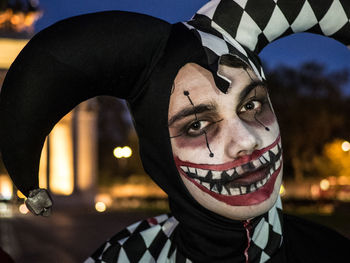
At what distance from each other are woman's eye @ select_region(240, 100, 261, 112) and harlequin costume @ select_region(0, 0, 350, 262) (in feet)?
0.31

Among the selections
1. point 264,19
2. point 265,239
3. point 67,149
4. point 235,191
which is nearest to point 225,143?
point 235,191

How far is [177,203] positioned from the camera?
7.07 ft

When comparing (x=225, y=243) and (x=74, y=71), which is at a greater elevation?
(x=74, y=71)

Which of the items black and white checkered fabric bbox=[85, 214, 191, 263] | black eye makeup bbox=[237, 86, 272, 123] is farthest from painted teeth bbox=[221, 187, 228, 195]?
black and white checkered fabric bbox=[85, 214, 191, 263]

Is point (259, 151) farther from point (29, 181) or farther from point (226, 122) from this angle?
point (29, 181)

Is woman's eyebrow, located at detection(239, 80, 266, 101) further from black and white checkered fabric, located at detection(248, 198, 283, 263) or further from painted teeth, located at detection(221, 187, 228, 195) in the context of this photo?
black and white checkered fabric, located at detection(248, 198, 283, 263)

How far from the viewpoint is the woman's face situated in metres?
1.96

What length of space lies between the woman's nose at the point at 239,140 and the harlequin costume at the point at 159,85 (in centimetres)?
10

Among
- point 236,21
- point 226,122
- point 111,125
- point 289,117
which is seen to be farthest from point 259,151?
point 111,125

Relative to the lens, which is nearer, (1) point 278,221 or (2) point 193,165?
(2) point 193,165

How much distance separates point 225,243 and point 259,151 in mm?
352

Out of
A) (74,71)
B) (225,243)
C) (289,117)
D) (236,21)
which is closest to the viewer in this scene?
(74,71)

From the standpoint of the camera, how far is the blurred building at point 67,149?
33.0 m

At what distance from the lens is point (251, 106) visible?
6.81 feet
